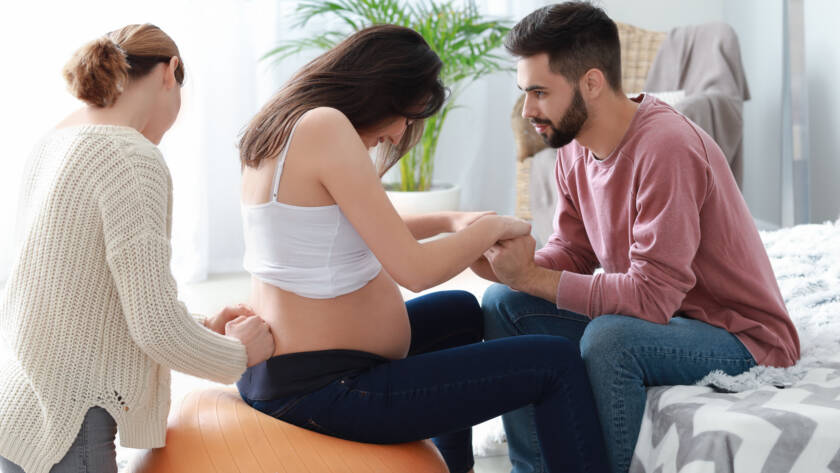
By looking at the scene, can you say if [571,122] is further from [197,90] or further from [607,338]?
[197,90]

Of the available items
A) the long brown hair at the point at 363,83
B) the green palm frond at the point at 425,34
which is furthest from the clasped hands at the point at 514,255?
the green palm frond at the point at 425,34

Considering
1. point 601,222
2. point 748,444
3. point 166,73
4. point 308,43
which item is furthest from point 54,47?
point 748,444

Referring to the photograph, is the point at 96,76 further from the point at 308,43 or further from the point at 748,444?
the point at 308,43

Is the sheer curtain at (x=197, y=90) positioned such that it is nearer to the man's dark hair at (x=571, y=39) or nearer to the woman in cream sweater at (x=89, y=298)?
the man's dark hair at (x=571, y=39)

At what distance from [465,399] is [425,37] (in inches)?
107

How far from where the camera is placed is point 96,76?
1.19m

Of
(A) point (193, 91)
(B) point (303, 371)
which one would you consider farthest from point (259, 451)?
(A) point (193, 91)

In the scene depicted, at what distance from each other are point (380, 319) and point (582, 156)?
0.59m

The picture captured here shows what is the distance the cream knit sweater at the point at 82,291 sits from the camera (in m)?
1.12

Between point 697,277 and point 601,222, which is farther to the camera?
point 601,222

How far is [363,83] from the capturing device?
4.51 feet

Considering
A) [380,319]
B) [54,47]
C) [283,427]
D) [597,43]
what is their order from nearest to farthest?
[283,427], [380,319], [597,43], [54,47]

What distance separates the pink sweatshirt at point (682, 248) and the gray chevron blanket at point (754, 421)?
69mm

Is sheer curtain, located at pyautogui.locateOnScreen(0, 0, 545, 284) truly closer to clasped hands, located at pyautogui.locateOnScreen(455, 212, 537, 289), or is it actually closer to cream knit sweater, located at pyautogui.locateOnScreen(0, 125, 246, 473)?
clasped hands, located at pyautogui.locateOnScreen(455, 212, 537, 289)
